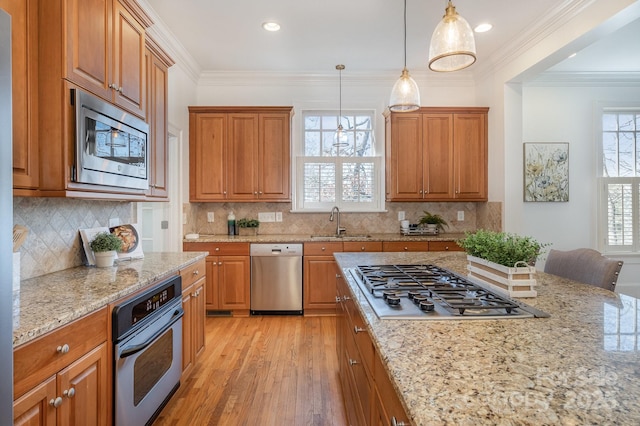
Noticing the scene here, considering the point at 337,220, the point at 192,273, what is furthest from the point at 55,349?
the point at 337,220

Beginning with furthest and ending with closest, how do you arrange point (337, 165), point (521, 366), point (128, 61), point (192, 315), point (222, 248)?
1. point (337, 165)
2. point (222, 248)
3. point (192, 315)
4. point (128, 61)
5. point (521, 366)

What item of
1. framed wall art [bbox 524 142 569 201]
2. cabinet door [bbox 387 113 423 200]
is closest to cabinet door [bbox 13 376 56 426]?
cabinet door [bbox 387 113 423 200]

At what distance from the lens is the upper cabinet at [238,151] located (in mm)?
4047

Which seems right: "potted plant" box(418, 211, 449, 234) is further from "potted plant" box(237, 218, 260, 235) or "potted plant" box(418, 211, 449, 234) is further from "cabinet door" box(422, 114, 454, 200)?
"potted plant" box(237, 218, 260, 235)

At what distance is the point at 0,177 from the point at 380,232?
3996 mm

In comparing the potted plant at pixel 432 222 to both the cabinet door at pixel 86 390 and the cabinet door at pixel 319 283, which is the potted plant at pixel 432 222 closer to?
the cabinet door at pixel 319 283

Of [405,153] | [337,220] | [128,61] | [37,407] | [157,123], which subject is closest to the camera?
[37,407]

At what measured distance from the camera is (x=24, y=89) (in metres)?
1.48

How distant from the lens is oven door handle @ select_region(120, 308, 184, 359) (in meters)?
1.56

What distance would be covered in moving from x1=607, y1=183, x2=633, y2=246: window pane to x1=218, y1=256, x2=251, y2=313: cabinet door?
4.55 m

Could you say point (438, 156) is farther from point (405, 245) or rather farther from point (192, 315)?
point (192, 315)

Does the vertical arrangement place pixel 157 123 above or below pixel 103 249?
above

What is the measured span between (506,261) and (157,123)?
2478 mm

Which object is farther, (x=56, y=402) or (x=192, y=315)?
(x=192, y=315)
